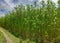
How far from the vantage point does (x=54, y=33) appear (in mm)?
61562

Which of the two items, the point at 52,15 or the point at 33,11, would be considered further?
the point at 33,11

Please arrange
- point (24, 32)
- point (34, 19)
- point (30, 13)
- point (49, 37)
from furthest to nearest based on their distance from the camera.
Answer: point (24, 32), point (30, 13), point (34, 19), point (49, 37)

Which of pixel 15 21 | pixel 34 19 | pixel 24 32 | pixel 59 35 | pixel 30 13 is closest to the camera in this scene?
pixel 59 35

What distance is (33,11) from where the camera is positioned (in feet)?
246

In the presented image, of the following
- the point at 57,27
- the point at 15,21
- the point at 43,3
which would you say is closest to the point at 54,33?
the point at 57,27

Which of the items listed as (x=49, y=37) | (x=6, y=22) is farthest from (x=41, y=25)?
(x=6, y=22)

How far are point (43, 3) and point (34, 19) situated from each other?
31.9 ft

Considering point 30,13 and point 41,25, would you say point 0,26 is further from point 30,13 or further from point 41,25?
point 41,25

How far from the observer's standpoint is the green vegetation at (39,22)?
60062 millimetres

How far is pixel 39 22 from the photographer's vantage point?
217ft

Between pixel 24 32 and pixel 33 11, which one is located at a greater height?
pixel 33 11

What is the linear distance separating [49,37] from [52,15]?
25.3ft

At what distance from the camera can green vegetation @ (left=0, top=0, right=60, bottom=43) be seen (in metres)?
60.1

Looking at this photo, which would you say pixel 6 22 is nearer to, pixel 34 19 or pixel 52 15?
pixel 34 19
